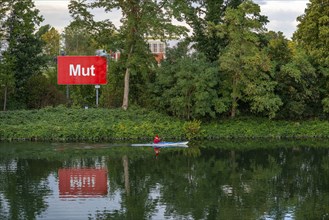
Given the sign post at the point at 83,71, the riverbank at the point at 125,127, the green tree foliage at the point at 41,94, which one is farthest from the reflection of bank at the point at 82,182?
the green tree foliage at the point at 41,94

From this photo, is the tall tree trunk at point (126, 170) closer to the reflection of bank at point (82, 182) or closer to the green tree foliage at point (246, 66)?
the reflection of bank at point (82, 182)

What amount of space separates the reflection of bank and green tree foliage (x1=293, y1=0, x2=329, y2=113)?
20879mm

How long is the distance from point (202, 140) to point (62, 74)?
489 inches

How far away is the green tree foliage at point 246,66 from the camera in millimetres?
39438

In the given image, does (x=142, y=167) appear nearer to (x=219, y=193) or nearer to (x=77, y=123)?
(x=219, y=193)

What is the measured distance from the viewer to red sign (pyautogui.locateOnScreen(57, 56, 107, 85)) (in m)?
44.0

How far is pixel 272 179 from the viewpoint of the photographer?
2562cm

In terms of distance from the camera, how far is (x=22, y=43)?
45594 mm

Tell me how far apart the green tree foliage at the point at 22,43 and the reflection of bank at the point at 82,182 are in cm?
1823

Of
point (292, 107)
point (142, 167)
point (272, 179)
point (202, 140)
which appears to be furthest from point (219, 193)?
point (292, 107)

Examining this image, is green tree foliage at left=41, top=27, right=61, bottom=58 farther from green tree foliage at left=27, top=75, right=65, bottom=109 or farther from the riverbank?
the riverbank

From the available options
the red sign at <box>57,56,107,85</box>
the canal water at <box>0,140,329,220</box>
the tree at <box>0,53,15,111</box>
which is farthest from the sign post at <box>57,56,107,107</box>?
the canal water at <box>0,140,329,220</box>

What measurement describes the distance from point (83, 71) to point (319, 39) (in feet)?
59.2

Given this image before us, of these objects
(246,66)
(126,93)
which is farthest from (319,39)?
(126,93)
